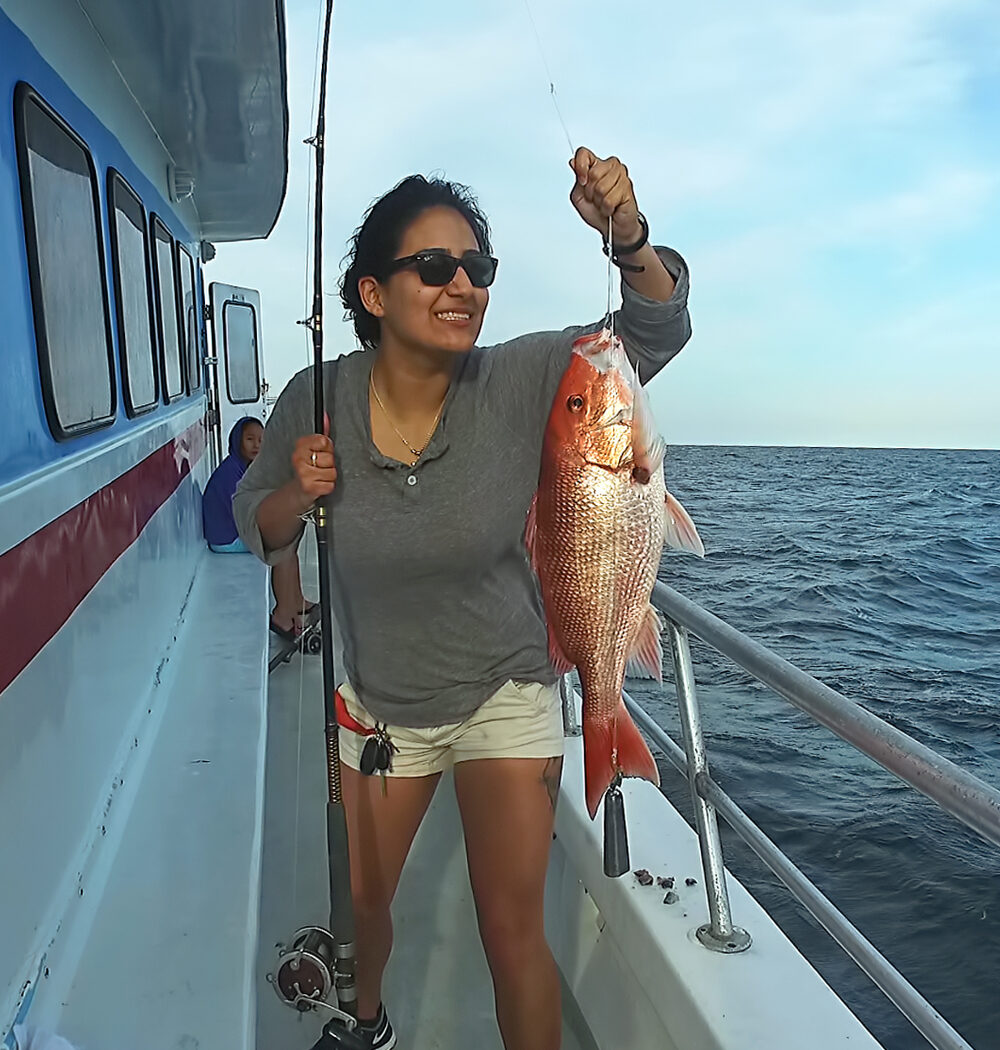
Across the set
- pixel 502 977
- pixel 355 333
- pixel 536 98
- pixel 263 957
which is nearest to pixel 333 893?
pixel 502 977

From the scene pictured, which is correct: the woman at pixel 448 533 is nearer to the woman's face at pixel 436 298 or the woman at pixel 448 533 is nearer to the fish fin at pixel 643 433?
the woman's face at pixel 436 298

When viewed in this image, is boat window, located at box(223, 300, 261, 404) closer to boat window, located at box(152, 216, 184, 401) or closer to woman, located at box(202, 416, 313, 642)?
woman, located at box(202, 416, 313, 642)

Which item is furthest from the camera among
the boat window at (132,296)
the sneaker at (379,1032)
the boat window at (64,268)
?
the boat window at (132,296)

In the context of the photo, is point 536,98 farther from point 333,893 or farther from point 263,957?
point 263,957

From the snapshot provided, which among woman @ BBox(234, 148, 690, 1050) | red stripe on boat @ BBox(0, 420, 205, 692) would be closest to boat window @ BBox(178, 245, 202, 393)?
red stripe on boat @ BBox(0, 420, 205, 692)

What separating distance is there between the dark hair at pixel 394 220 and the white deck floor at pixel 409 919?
1944mm

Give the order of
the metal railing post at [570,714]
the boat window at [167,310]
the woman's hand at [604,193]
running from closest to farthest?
1. the woman's hand at [604,193]
2. the metal railing post at [570,714]
3. the boat window at [167,310]

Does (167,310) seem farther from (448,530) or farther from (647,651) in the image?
(647,651)

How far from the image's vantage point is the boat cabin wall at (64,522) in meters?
1.90

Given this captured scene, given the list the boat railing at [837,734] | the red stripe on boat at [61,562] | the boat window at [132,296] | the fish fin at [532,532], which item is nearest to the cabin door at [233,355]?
the boat window at [132,296]

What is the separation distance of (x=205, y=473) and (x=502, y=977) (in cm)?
593

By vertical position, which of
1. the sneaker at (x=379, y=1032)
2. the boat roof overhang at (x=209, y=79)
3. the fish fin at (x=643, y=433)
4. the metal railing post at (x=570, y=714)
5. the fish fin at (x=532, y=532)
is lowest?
the sneaker at (x=379, y=1032)

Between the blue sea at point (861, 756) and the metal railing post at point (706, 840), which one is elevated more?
the metal railing post at point (706, 840)

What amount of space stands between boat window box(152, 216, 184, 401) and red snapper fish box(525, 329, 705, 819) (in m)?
3.58
